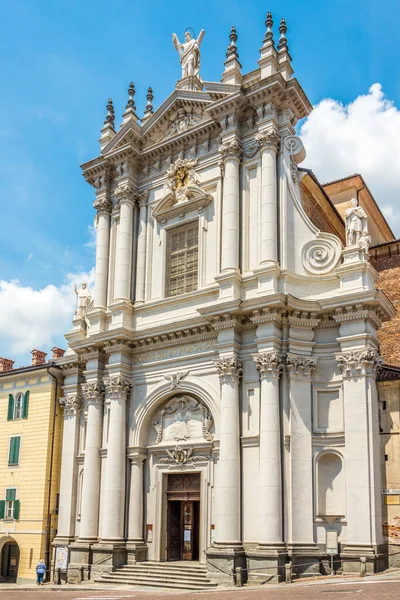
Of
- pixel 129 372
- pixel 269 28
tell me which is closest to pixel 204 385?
pixel 129 372

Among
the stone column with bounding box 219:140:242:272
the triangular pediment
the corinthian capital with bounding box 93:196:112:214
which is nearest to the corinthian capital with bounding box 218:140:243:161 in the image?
the stone column with bounding box 219:140:242:272

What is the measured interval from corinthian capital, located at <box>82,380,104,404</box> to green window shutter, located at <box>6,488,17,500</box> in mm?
6979

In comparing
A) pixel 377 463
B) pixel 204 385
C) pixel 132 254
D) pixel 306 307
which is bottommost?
pixel 377 463

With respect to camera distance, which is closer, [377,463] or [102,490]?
[377,463]

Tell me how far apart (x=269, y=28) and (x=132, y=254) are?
37.5 ft

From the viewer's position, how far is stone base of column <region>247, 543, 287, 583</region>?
22766 millimetres

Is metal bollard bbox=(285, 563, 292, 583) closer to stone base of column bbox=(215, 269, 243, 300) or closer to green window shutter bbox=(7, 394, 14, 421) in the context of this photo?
stone base of column bbox=(215, 269, 243, 300)

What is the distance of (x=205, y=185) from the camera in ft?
98.6

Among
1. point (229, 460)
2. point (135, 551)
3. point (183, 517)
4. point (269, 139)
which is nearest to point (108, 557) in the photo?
point (135, 551)

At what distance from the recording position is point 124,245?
31672 mm

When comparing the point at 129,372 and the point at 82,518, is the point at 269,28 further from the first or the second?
the point at 82,518

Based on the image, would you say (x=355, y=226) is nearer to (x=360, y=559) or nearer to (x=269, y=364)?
(x=269, y=364)

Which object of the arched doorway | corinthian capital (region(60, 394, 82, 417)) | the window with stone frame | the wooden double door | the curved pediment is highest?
the curved pediment

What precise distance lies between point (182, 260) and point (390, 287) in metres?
10.5
